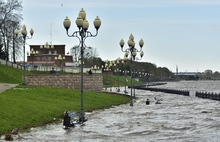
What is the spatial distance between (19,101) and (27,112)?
4450 mm

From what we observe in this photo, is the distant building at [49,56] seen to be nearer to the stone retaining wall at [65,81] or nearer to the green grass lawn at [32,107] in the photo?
the stone retaining wall at [65,81]

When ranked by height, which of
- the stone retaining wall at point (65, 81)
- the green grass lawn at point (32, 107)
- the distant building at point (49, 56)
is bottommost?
the green grass lawn at point (32, 107)

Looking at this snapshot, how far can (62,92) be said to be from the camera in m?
54.0

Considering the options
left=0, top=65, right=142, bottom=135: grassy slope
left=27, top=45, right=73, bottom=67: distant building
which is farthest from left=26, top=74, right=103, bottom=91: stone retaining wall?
left=27, top=45, right=73, bottom=67: distant building

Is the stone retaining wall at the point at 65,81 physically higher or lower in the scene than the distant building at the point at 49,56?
lower

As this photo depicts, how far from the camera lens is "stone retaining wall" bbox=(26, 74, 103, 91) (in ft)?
224

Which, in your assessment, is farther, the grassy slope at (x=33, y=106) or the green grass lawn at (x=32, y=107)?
the grassy slope at (x=33, y=106)

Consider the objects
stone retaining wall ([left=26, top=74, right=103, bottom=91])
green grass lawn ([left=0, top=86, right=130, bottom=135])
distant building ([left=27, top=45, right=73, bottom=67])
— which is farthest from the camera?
distant building ([left=27, top=45, right=73, bottom=67])

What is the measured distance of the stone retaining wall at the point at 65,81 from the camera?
6812 centimetres

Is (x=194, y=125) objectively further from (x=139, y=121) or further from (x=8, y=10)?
(x=8, y=10)

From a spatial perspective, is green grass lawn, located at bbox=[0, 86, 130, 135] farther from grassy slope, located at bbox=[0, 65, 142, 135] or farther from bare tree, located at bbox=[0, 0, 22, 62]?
bare tree, located at bbox=[0, 0, 22, 62]

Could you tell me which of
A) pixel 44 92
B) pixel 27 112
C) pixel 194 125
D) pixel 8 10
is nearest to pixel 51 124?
pixel 27 112

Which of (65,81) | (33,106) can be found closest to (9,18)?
(65,81)

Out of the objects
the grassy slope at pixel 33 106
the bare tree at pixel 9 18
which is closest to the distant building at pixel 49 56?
the bare tree at pixel 9 18
